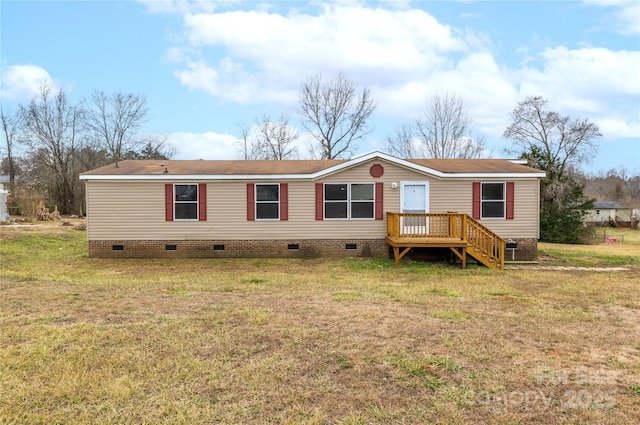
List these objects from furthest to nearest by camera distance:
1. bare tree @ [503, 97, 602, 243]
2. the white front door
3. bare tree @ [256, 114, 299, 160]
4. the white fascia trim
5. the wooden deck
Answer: bare tree @ [256, 114, 299, 160] → bare tree @ [503, 97, 602, 243] → the white front door → the white fascia trim → the wooden deck

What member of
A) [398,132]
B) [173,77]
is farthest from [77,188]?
[398,132]

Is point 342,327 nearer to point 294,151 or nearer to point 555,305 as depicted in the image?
point 555,305

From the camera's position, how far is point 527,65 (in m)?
21.9

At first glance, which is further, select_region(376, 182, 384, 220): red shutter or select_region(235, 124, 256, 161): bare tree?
select_region(235, 124, 256, 161): bare tree

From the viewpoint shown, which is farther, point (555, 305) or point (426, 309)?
point (555, 305)

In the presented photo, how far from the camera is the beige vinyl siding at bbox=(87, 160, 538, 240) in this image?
12.8m

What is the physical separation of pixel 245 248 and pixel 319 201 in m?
2.78

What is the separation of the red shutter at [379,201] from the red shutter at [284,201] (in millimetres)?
2832

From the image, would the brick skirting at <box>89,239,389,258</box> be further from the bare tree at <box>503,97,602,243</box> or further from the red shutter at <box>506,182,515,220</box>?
the bare tree at <box>503,97,602,243</box>

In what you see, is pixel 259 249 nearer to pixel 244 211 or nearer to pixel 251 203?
pixel 244 211

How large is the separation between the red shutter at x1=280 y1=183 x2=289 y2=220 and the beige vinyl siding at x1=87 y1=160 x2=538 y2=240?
0.13 metres

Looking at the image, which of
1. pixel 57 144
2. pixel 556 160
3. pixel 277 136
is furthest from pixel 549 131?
pixel 57 144

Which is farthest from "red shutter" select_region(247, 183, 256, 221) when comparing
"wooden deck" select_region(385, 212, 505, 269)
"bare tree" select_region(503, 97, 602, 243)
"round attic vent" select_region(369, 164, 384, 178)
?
"bare tree" select_region(503, 97, 602, 243)

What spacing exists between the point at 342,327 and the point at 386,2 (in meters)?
14.1
